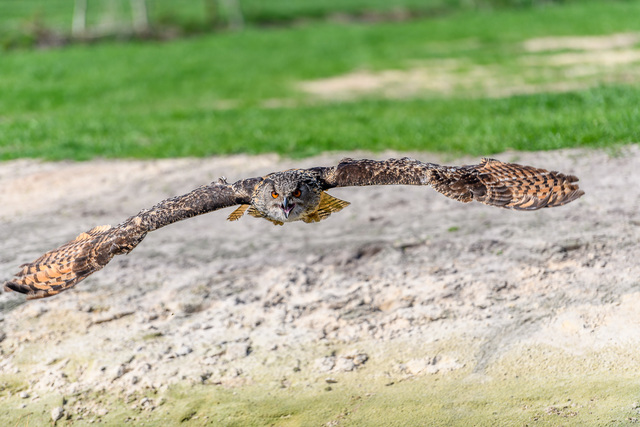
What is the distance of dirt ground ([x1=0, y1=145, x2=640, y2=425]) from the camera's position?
6.71m

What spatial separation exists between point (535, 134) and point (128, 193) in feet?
20.8

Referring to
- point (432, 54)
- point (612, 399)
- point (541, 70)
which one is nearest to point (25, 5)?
point (432, 54)

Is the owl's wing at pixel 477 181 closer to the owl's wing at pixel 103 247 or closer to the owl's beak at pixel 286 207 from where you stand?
the owl's beak at pixel 286 207

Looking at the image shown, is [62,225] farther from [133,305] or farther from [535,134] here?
[535,134]

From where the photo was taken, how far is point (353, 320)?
7.74 metres

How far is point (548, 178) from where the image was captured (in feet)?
23.0

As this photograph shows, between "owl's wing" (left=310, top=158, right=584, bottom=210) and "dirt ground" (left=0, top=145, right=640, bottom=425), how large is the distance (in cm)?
131

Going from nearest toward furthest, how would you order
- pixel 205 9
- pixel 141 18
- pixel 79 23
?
pixel 79 23
pixel 141 18
pixel 205 9

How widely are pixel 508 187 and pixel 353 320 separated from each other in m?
2.08

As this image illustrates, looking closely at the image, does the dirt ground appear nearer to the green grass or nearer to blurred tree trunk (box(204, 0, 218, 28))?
the green grass

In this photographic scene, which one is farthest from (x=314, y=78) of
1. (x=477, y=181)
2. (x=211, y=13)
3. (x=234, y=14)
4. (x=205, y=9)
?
(x=205, y=9)

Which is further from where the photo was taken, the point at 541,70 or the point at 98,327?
the point at 541,70

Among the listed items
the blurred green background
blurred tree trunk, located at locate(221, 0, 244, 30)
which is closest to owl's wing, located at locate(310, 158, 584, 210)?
the blurred green background

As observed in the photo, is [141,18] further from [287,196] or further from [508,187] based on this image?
[508,187]
